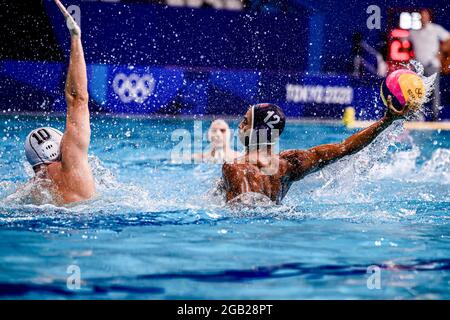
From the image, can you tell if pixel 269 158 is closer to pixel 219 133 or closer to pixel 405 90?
pixel 405 90

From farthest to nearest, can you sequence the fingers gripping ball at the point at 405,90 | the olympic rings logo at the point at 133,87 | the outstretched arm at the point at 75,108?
the olympic rings logo at the point at 133,87 < the fingers gripping ball at the point at 405,90 < the outstretched arm at the point at 75,108

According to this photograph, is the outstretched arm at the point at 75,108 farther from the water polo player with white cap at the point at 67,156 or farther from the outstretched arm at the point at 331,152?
the outstretched arm at the point at 331,152

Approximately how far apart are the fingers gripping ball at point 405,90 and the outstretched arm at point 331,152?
4 centimetres

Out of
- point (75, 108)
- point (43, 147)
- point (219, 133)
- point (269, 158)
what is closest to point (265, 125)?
point (269, 158)

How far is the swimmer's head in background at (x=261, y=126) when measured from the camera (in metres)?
4.54

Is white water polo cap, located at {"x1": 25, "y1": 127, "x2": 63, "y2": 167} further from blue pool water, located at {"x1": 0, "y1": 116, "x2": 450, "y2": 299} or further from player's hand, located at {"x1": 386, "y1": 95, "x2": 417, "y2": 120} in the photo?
player's hand, located at {"x1": 386, "y1": 95, "x2": 417, "y2": 120}

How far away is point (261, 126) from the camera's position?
4.54 m

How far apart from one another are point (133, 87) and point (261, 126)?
788cm

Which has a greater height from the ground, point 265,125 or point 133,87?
point 133,87

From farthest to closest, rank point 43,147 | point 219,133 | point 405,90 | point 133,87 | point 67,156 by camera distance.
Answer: point 133,87 → point 219,133 → point 43,147 → point 67,156 → point 405,90

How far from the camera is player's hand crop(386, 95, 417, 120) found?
4348 millimetres

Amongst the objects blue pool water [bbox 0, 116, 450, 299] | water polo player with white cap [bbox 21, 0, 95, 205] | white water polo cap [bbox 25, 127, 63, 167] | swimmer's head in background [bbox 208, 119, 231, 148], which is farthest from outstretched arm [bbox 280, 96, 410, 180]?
swimmer's head in background [bbox 208, 119, 231, 148]

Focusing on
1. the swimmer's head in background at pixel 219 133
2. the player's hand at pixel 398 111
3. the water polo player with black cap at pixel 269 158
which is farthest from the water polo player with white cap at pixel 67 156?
the swimmer's head in background at pixel 219 133

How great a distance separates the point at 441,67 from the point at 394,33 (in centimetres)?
168
